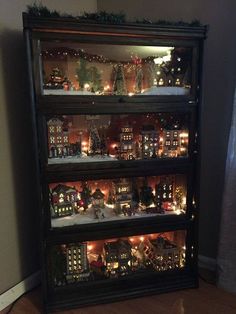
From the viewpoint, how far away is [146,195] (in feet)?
6.21

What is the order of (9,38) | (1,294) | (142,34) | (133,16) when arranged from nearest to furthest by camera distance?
(142,34), (9,38), (1,294), (133,16)

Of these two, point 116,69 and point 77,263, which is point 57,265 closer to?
point 77,263

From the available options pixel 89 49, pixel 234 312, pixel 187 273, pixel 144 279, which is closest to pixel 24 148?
pixel 89 49

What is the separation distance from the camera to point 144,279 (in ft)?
6.18

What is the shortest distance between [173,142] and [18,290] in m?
1.37

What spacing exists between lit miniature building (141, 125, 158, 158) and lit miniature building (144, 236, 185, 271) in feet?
2.02

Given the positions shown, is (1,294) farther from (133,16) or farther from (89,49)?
(133,16)

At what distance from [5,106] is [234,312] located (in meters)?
1.81

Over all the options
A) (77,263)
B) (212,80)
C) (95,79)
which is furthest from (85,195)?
(212,80)

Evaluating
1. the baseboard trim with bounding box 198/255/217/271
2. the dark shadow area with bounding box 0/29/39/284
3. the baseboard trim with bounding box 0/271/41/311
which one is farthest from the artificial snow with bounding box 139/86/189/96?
the baseboard trim with bounding box 0/271/41/311

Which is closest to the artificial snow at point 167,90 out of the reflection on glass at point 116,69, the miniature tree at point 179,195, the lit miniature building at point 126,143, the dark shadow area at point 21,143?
the reflection on glass at point 116,69

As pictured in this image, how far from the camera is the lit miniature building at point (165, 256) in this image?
195 centimetres

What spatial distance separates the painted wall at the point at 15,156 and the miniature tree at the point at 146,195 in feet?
2.18

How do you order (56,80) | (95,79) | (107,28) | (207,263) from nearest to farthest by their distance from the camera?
(107,28)
(56,80)
(95,79)
(207,263)
